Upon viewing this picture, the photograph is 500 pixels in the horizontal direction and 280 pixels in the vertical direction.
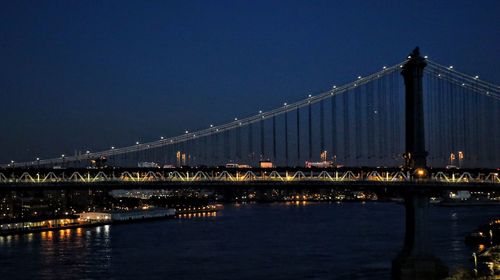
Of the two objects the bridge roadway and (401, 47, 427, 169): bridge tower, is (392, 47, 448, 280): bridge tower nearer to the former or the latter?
(401, 47, 427, 169): bridge tower

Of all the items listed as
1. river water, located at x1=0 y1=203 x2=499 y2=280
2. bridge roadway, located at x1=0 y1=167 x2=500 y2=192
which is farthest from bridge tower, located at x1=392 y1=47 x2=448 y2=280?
river water, located at x1=0 y1=203 x2=499 y2=280

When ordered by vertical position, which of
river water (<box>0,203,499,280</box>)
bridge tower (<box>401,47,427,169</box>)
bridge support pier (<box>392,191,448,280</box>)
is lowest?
river water (<box>0,203,499,280</box>)

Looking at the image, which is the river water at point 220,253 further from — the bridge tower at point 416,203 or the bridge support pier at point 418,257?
the bridge tower at point 416,203

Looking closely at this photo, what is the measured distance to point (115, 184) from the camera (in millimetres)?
42312

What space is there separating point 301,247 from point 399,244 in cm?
565

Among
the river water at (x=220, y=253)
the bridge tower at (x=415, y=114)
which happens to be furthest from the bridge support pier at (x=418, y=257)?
the river water at (x=220, y=253)

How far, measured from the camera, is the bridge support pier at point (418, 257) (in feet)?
105

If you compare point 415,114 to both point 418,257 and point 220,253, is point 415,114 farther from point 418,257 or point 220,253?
point 220,253

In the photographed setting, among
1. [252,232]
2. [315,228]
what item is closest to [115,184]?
[252,232]

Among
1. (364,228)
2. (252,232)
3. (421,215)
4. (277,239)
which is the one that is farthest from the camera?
(364,228)

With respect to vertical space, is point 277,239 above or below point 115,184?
below

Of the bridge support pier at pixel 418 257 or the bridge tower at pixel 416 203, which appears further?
the bridge tower at pixel 416 203

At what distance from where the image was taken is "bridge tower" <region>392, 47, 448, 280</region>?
3200 centimetres

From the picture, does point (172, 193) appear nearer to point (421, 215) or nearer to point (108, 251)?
point (108, 251)
